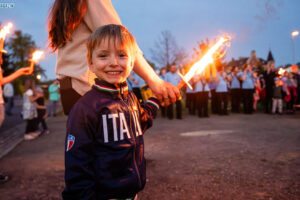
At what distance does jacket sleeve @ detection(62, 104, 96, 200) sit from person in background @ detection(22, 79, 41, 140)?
21.0 ft

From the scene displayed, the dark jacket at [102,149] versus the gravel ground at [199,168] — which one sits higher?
the dark jacket at [102,149]

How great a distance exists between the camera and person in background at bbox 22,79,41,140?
6.99m

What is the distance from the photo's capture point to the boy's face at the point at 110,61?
140cm

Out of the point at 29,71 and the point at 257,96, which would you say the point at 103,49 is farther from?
the point at 257,96

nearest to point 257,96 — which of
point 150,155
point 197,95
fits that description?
point 197,95

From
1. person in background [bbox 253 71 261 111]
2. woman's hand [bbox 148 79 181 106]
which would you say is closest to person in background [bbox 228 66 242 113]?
person in background [bbox 253 71 261 111]

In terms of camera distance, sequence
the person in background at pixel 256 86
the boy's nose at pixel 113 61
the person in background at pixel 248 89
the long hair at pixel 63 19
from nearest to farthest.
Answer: the boy's nose at pixel 113 61
the long hair at pixel 63 19
the person in background at pixel 248 89
the person in background at pixel 256 86

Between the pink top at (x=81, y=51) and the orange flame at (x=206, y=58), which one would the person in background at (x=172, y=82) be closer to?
the orange flame at (x=206, y=58)

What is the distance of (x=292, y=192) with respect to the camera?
2.82 metres

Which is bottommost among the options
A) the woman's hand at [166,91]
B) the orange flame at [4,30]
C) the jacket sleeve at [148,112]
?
the jacket sleeve at [148,112]

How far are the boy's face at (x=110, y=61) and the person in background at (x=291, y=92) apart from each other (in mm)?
11561

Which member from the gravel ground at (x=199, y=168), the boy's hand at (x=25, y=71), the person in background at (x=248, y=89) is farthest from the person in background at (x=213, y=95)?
the boy's hand at (x=25, y=71)

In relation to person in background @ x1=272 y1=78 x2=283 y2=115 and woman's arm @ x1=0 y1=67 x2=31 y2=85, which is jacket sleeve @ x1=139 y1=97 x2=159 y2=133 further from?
person in background @ x1=272 y1=78 x2=283 y2=115

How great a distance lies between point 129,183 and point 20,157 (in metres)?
4.41
